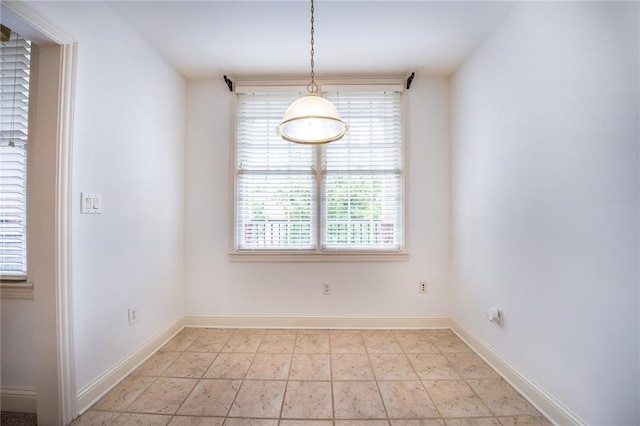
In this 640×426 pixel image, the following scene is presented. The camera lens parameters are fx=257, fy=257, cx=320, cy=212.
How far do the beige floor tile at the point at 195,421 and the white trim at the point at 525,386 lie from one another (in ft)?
6.06

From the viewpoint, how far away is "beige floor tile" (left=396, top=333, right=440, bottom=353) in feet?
7.22

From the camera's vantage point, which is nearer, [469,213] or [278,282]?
[469,213]

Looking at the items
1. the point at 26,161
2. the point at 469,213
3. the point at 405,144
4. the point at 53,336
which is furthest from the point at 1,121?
the point at 469,213

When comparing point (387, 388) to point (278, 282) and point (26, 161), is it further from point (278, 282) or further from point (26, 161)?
point (26, 161)

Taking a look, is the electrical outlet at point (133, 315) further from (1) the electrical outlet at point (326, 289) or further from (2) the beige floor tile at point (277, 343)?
(1) the electrical outlet at point (326, 289)

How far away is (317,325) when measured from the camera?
8.57ft

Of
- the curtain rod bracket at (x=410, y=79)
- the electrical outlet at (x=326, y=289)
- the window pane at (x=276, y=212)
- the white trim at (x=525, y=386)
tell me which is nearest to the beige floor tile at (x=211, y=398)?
the electrical outlet at (x=326, y=289)

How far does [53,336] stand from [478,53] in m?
3.47

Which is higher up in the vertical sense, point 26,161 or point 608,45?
point 608,45

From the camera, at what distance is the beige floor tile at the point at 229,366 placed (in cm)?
186

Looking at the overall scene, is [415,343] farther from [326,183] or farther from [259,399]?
[326,183]

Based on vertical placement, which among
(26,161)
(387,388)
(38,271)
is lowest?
(387,388)

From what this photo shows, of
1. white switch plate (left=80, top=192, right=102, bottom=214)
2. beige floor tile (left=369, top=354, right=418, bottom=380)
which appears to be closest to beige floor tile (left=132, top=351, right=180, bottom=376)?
white switch plate (left=80, top=192, right=102, bottom=214)

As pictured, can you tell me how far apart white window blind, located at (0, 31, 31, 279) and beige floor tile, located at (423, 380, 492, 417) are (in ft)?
8.50
